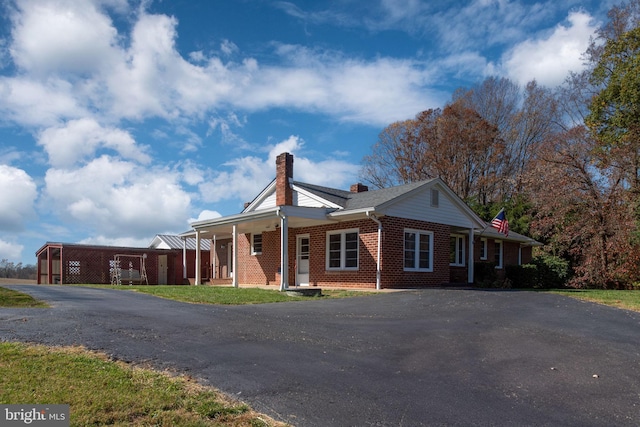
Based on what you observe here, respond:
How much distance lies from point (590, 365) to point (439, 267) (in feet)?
47.4

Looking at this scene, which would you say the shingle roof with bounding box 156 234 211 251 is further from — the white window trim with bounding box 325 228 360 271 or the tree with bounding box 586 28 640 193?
the tree with bounding box 586 28 640 193

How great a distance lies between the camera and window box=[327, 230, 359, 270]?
19.3 metres

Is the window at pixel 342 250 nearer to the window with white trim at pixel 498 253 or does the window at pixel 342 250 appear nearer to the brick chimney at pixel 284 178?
the brick chimney at pixel 284 178

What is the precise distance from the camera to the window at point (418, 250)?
64.1ft

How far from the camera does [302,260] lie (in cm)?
2164

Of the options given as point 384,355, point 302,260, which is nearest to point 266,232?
point 302,260

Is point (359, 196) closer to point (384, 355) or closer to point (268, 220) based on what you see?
point (268, 220)

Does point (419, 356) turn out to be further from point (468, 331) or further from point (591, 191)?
point (591, 191)

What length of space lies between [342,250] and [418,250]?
309 centimetres

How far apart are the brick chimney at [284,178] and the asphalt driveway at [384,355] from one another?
1013cm

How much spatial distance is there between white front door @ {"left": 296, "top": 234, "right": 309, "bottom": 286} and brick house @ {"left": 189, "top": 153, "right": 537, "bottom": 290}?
4 cm

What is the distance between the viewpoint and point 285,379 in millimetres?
5516

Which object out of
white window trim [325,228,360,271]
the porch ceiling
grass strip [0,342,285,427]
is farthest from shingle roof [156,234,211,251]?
grass strip [0,342,285,427]

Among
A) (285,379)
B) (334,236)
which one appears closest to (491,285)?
(334,236)
